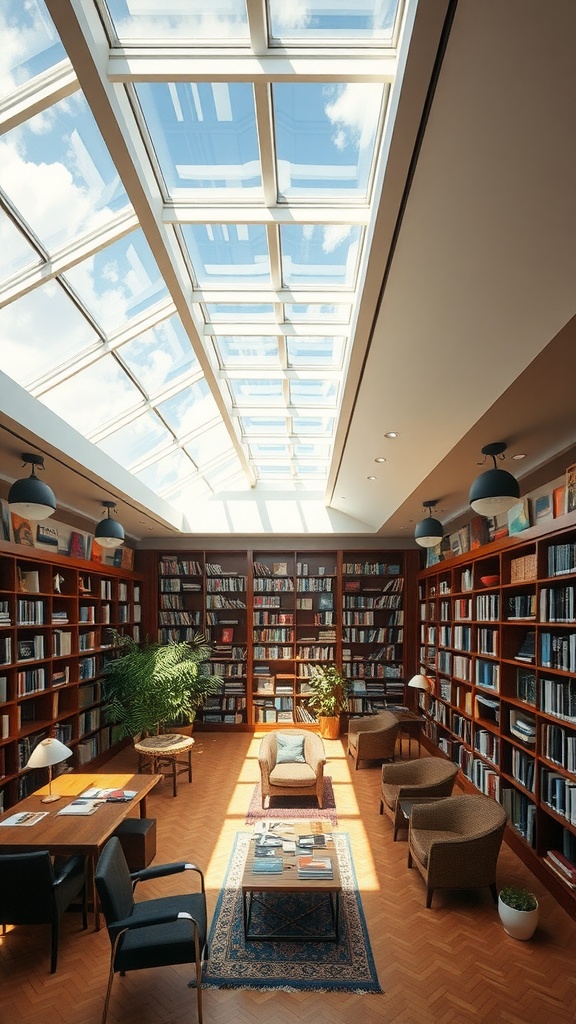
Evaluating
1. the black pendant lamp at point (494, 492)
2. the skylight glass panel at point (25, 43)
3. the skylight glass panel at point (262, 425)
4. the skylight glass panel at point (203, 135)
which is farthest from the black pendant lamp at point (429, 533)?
the skylight glass panel at point (25, 43)

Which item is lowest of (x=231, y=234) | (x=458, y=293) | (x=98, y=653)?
(x=98, y=653)

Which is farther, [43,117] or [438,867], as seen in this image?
[438,867]

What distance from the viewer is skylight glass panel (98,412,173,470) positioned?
22.4 ft

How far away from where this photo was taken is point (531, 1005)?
3578 millimetres

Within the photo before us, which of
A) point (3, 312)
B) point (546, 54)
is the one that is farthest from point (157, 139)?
point (546, 54)

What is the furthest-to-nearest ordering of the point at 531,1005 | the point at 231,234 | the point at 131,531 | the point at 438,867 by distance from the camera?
the point at 131,531 < the point at 438,867 < the point at 231,234 < the point at 531,1005

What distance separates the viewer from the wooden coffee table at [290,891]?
4242 mm

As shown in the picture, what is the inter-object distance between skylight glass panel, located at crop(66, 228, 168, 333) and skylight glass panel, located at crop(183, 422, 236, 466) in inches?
119

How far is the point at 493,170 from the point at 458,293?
2.91 ft

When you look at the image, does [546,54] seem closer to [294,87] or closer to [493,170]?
[493,170]

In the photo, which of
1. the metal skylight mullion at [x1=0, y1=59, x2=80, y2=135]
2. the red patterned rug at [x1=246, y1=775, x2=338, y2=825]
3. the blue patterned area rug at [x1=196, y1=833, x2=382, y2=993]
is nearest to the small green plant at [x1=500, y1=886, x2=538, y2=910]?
the blue patterned area rug at [x1=196, y1=833, x2=382, y2=993]

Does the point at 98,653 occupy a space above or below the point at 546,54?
below

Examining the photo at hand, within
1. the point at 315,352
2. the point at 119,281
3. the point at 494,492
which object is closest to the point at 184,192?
the point at 119,281

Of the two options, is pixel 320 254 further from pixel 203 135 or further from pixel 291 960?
pixel 291 960
